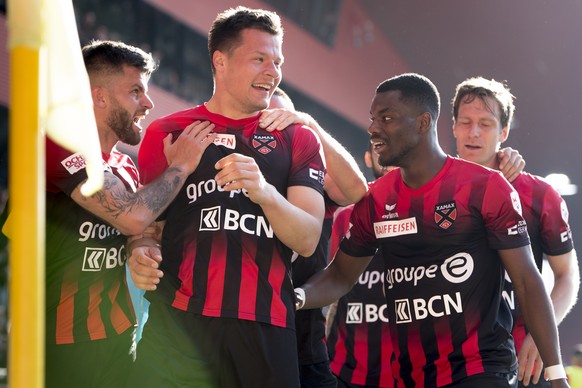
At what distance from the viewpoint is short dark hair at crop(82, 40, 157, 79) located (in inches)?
199

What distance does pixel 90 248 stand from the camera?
15.4ft

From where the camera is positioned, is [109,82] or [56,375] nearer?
[56,375]

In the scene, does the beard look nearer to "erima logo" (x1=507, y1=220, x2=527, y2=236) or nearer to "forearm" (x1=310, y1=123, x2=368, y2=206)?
"forearm" (x1=310, y1=123, x2=368, y2=206)

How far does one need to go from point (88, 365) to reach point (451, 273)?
1.89m

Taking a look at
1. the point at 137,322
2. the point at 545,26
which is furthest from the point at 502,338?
the point at 545,26

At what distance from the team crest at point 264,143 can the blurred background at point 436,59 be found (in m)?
16.3

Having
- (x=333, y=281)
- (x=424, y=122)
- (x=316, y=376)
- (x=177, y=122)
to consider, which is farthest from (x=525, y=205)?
(x=177, y=122)

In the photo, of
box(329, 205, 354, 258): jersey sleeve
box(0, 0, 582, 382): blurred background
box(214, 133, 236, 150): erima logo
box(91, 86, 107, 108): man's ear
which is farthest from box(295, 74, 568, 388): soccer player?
box(0, 0, 582, 382): blurred background

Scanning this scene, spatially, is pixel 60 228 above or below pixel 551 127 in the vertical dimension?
below

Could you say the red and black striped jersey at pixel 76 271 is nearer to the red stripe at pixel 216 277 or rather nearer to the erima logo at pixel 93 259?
the erima logo at pixel 93 259

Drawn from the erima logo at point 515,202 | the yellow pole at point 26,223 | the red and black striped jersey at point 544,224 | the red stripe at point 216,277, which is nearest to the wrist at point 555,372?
the erima logo at point 515,202

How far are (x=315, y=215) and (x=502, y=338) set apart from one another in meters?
1.20

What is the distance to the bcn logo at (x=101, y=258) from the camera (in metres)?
4.71

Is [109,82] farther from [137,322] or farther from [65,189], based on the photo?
[137,322]
